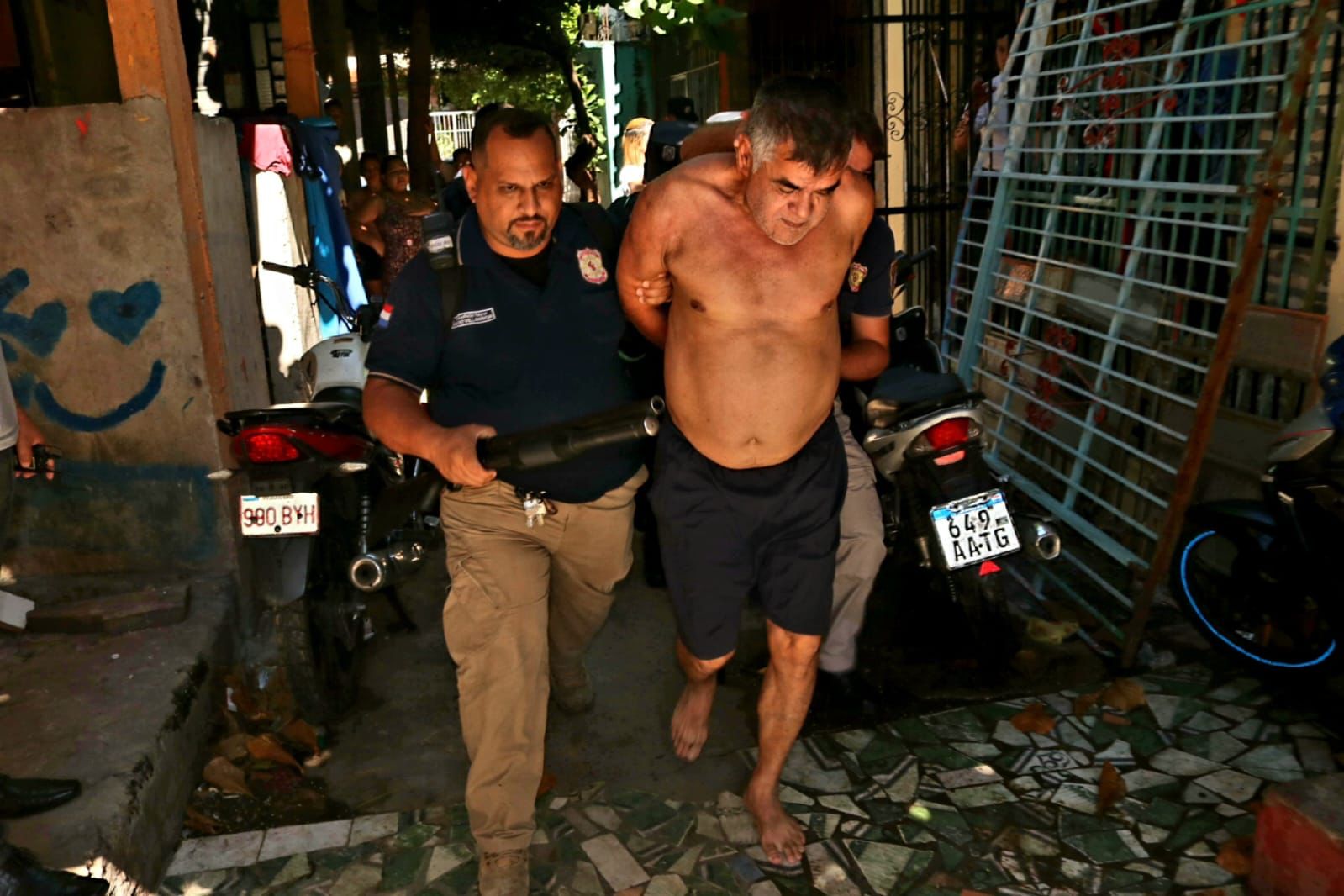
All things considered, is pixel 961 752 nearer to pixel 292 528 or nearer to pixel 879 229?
pixel 879 229

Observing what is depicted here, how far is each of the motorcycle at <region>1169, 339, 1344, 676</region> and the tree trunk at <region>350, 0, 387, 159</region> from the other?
→ 52.2 ft

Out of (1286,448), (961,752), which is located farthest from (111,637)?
(1286,448)

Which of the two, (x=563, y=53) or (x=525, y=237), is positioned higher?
(x=563, y=53)

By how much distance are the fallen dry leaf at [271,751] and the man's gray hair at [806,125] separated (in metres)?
2.59

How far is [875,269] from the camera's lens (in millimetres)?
3416

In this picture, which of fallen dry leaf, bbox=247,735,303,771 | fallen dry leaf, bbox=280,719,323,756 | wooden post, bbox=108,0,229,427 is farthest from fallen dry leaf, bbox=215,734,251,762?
wooden post, bbox=108,0,229,427

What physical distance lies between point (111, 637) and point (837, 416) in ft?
9.31

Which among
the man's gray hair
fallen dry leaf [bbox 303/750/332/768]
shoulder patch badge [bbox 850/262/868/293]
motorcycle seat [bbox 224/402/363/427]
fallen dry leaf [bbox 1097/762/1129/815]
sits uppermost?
the man's gray hair

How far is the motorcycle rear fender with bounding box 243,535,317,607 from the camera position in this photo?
402 cm

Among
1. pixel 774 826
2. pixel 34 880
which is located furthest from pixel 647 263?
pixel 34 880

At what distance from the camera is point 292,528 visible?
13.0ft

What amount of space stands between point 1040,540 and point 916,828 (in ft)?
3.78

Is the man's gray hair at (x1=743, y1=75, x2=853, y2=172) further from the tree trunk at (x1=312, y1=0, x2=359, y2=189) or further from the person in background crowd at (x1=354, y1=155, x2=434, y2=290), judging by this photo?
the tree trunk at (x1=312, y1=0, x2=359, y2=189)

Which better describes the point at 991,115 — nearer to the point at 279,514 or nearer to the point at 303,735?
the point at 279,514
